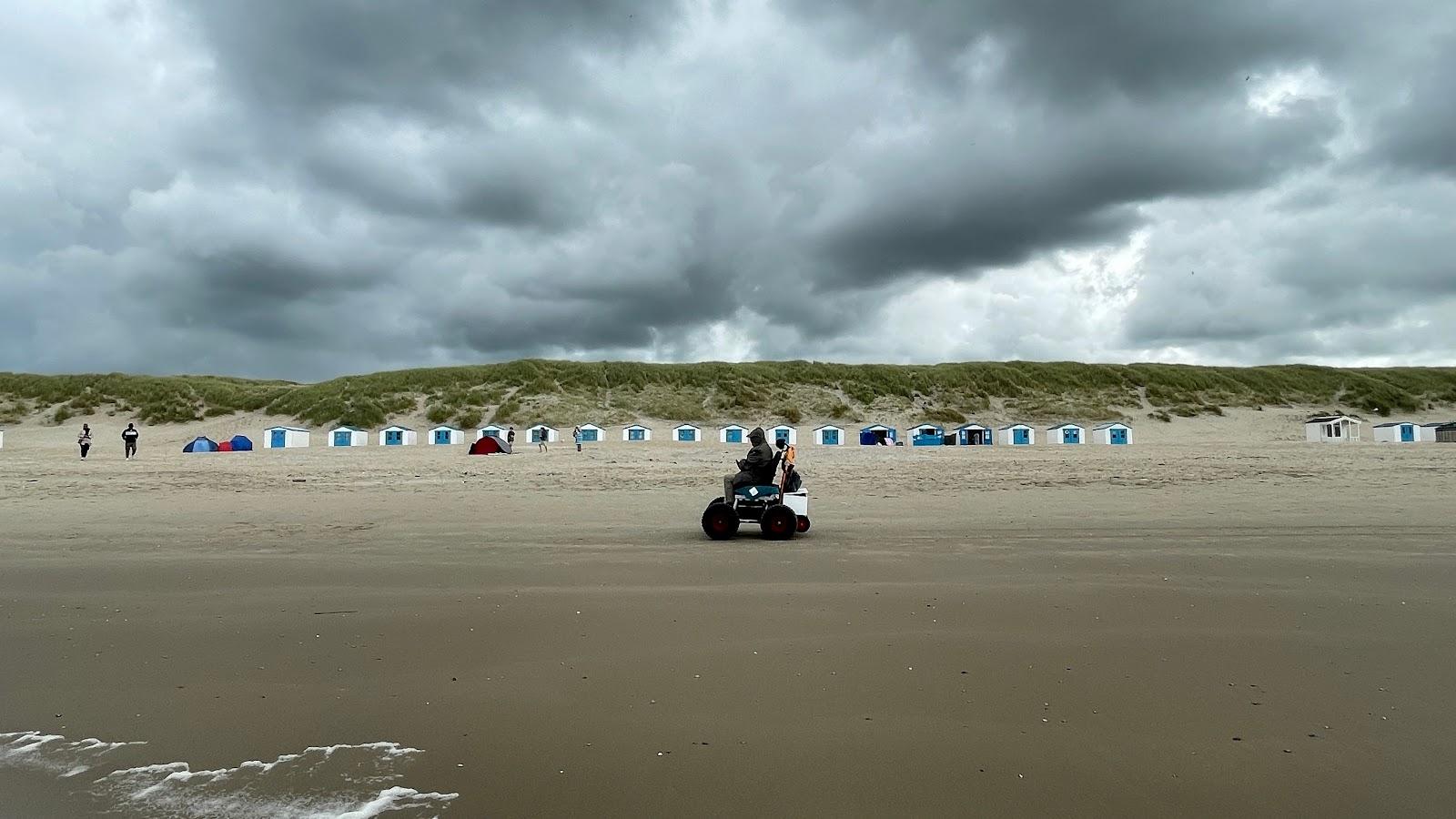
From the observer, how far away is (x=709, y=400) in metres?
80.1

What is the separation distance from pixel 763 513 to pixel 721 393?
7090cm

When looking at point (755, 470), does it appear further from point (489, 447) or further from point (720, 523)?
point (489, 447)

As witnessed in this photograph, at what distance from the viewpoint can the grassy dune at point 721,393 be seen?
72.9 m

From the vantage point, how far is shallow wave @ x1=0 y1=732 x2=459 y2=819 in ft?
11.0

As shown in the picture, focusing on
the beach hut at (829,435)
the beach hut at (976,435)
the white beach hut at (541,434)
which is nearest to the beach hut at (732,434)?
the beach hut at (829,435)

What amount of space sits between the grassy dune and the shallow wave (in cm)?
6695

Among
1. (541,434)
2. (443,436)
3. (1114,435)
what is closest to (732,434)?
(541,434)

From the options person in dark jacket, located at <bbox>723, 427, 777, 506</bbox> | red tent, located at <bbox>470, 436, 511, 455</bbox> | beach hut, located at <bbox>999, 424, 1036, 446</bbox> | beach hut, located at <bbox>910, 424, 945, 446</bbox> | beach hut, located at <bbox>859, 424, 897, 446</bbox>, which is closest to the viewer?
person in dark jacket, located at <bbox>723, 427, 777, 506</bbox>

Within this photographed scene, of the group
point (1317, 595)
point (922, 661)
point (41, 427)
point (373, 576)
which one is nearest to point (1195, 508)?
point (1317, 595)

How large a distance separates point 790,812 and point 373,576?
20.5 feet

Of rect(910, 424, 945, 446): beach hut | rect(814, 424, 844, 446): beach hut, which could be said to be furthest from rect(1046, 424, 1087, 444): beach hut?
rect(814, 424, 844, 446): beach hut

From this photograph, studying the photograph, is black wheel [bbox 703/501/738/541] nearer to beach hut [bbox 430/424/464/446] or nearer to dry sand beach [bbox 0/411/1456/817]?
dry sand beach [bbox 0/411/1456/817]

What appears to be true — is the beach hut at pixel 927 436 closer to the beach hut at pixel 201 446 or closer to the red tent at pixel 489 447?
the red tent at pixel 489 447

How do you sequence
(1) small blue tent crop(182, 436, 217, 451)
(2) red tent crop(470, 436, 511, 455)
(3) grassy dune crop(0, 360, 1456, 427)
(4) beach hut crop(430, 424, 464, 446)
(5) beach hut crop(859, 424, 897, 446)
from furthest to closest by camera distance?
(3) grassy dune crop(0, 360, 1456, 427), (5) beach hut crop(859, 424, 897, 446), (4) beach hut crop(430, 424, 464, 446), (1) small blue tent crop(182, 436, 217, 451), (2) red tent crop(470, 436, 511, 455)
